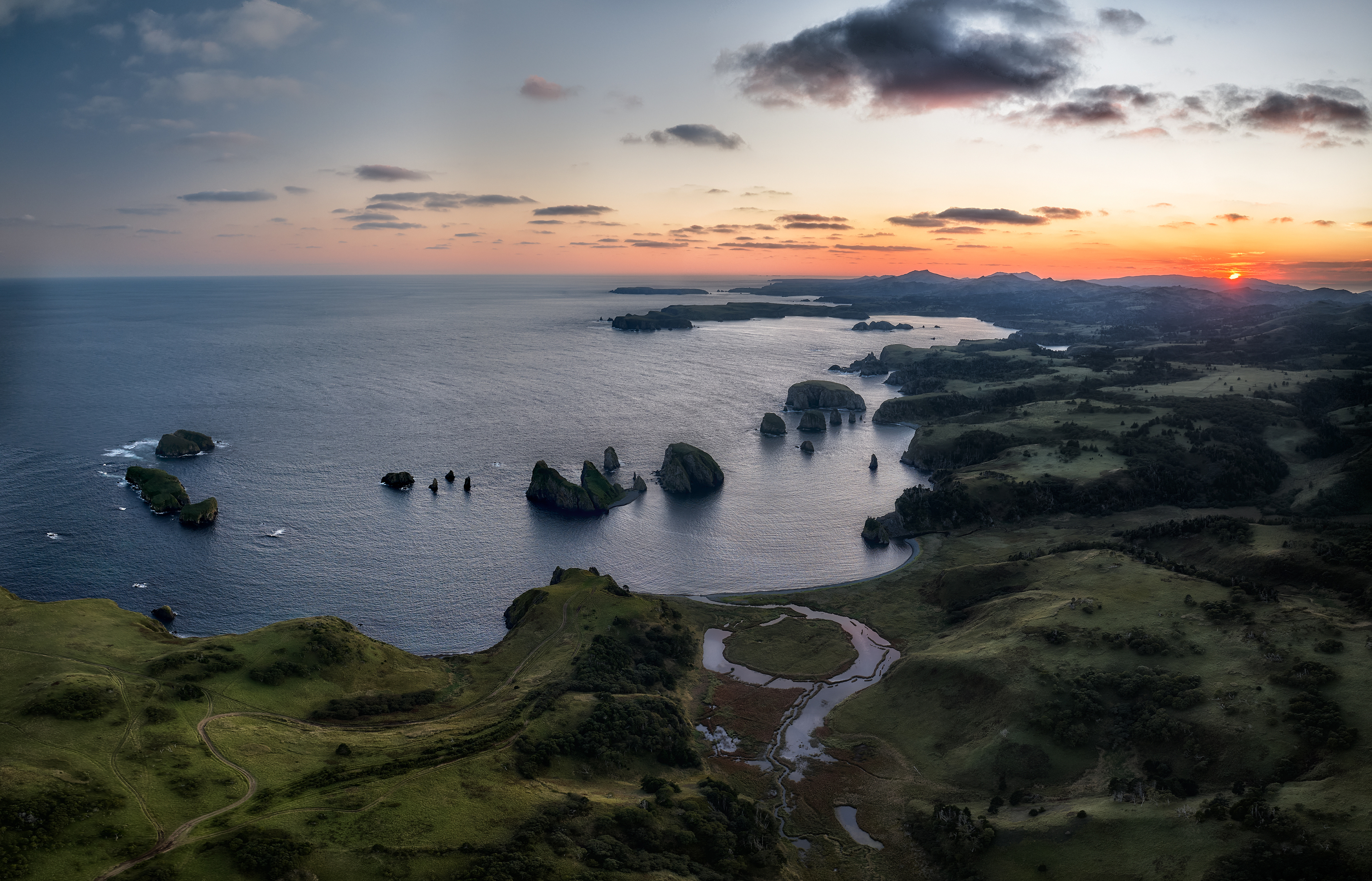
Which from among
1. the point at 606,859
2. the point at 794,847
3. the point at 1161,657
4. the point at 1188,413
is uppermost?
the point at 1188,413

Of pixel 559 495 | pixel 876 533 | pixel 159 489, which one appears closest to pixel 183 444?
pixel 159 489

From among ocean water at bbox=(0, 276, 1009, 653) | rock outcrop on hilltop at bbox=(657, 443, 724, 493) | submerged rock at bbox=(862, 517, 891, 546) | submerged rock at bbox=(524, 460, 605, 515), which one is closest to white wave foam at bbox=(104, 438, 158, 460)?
ocean water at bbox=(0, 276, 1009, 653)

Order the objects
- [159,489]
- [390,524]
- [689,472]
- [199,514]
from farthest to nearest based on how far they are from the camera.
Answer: [689,472] < [159,489] < [390,524] < [199,514]

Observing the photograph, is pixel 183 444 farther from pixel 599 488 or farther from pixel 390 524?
pixel 599 488

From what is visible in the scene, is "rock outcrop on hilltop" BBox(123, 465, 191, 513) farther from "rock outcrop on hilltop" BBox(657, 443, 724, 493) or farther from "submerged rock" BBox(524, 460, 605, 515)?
"rock outcrop on hilltop" BBox(657, 443, 724, 493)

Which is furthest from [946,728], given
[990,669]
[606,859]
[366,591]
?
[366,591]

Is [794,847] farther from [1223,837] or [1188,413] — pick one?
[1188,413]
